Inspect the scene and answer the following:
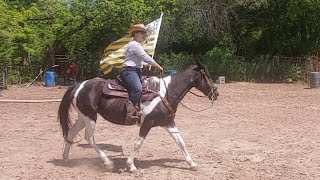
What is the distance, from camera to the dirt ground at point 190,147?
6770mm

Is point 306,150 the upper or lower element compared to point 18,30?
lower

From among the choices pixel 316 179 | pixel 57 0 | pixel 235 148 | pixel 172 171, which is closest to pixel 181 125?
pixel 235 148

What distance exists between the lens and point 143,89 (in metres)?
7.05

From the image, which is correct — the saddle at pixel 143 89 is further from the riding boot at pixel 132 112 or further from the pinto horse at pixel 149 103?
the riding boot at pixel 132 112

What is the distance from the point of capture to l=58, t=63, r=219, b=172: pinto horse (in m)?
6.99

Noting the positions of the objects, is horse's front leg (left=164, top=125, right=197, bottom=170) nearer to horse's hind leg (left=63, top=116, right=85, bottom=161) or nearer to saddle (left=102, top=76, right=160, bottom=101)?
saddle (left=102, top=76, right=160, bottom=101)

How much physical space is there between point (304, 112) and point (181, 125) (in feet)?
14.2

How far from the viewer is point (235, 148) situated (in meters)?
8.49

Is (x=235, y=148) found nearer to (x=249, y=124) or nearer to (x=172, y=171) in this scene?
(x=172, y=171)

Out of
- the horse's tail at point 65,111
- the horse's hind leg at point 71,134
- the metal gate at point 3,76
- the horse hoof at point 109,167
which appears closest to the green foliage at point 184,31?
the metal gate at point 3,76

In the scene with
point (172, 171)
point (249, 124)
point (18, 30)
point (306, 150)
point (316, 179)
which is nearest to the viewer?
point (316, 179)

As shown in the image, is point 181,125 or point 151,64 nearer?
point 151,64

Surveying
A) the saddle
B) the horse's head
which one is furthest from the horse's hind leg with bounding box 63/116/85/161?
the horse's head

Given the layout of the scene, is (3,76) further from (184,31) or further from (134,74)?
(134,74)
